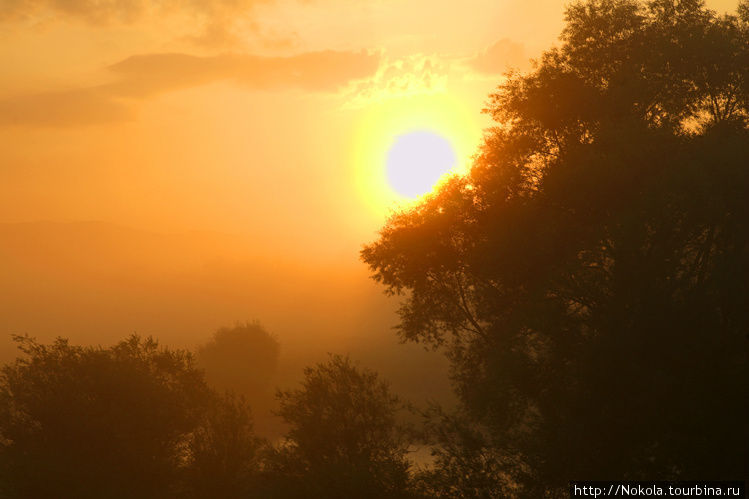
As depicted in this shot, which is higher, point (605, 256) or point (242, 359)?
point (242, 359)

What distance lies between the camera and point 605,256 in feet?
92.9

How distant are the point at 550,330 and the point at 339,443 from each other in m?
13.4

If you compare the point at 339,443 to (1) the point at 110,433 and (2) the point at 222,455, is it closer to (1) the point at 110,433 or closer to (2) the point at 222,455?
(2) the point at 222,455

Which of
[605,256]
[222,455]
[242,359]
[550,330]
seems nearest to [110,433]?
[222,455]

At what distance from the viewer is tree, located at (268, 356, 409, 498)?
3188 centimetres

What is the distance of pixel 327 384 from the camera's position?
119 ft

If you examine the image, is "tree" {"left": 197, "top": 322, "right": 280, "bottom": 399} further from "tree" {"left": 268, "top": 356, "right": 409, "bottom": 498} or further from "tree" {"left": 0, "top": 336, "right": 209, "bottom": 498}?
"tree" {"left": 268, "top": 356, "right": 409, "bottom": 498}

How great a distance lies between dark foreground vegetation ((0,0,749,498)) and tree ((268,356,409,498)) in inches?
4.2

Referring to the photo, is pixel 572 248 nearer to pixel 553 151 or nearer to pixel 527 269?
pixel 527 269

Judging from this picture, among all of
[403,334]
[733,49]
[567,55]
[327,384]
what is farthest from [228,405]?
[733,49]

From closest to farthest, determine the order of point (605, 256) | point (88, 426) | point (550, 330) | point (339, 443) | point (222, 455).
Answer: point (550, 330), point (605, 256), point (339, 443), point (88, 426), point (222, 455)

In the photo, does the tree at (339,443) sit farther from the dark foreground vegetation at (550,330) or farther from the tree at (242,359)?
the tree at (242,359)

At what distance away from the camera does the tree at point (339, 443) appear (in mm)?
31875

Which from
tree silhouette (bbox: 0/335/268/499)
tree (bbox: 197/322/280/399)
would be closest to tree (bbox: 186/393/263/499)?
tree silhouette (bbox: 0/335/268/499)
